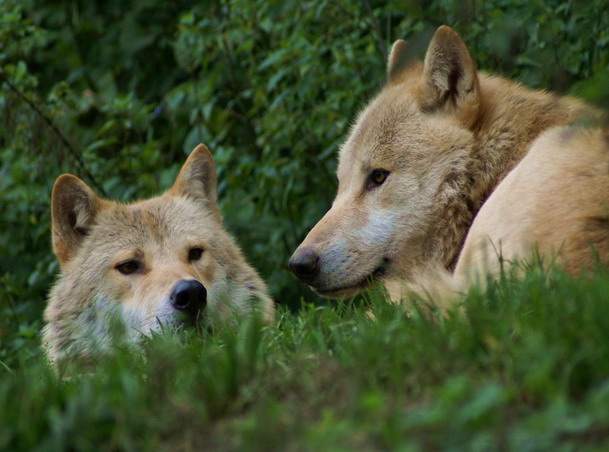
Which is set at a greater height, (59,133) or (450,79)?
(59,133)

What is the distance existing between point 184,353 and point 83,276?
2207mm

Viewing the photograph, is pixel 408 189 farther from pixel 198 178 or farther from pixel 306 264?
pixel 198 178

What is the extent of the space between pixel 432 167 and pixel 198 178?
68.7 inches

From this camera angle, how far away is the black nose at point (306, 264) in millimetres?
4125

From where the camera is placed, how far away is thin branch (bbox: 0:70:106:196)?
20.3ft

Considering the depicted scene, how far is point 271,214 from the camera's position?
641cm

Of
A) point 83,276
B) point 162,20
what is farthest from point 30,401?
point 162,20

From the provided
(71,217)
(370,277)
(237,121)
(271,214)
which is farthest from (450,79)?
(237,121)

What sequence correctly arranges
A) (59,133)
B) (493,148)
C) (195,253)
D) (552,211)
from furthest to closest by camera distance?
(59,133), (195,253), (493,148), (552,211)

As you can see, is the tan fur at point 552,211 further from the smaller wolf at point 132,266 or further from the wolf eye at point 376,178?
the smaller wolf at point 132,266

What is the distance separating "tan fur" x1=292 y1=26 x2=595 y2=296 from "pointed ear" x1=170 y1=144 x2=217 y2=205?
118 centimetres

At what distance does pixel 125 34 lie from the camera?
25.4 ft

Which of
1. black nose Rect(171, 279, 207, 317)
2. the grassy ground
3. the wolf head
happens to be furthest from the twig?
the grassy ground

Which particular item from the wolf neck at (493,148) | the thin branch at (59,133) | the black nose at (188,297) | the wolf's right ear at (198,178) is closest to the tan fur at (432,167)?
the wolf neck at (493,148)
